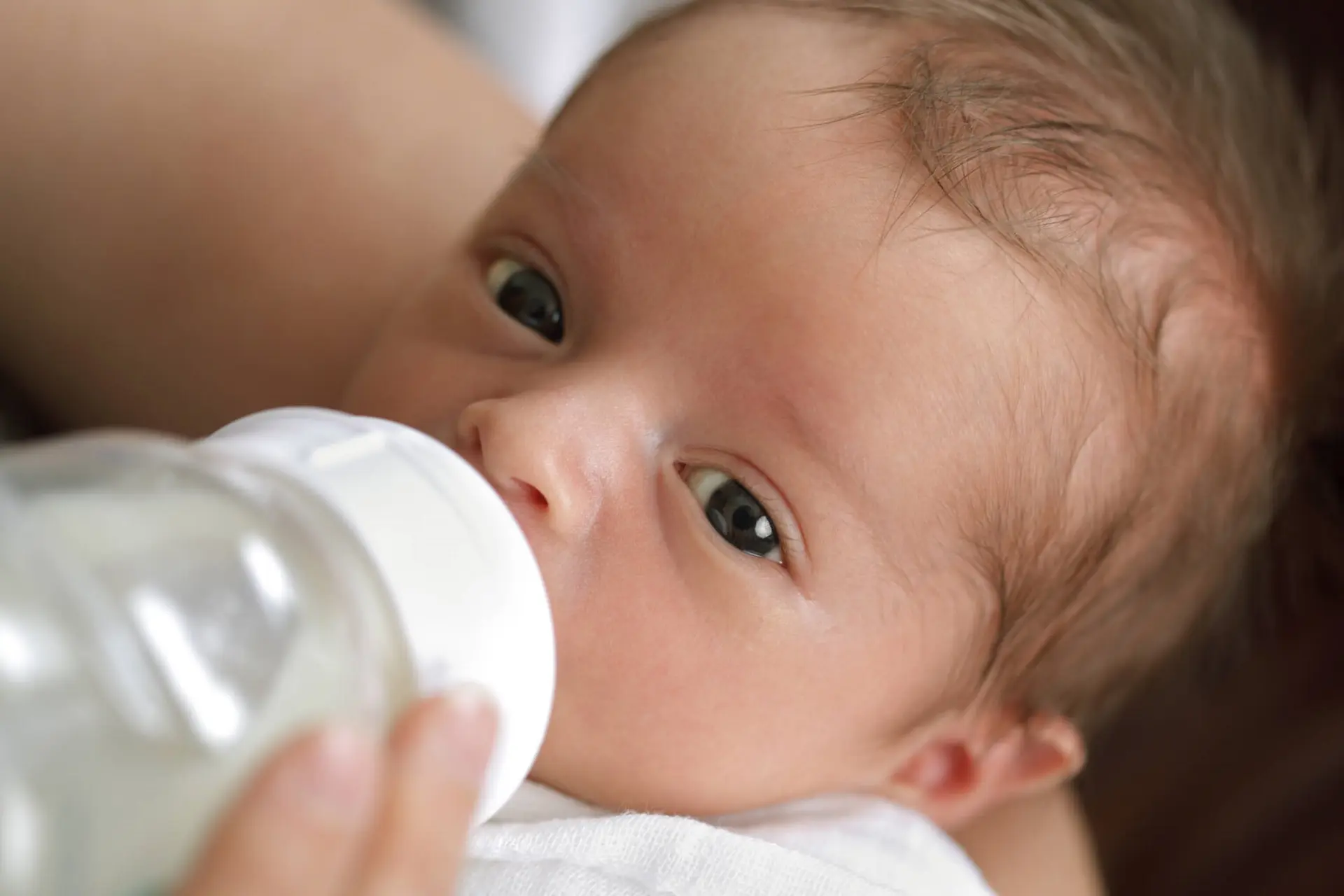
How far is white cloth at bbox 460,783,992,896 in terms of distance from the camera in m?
0.74

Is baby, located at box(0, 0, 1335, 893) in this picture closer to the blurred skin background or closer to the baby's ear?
the baby's ear

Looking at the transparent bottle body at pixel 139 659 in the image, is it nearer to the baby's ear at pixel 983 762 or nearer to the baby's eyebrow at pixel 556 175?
the baby's eyebrow at pixel 556 175

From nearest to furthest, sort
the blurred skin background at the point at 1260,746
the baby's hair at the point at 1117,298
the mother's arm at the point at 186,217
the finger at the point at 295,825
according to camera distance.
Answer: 1. the finger at the point at 295,825
2. the baby's hair at the point at 1117,298
3. the mother's arm at the point at 186,217
4. the blurred skin background at the point at 1260,746

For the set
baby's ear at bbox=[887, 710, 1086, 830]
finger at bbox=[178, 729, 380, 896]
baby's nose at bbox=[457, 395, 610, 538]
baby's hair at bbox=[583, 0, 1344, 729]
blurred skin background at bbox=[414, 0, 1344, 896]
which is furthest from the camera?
blurred skin background at bbox=[414, 0, 1344, 896]

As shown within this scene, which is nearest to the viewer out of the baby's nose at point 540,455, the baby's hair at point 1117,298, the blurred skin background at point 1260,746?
the baby's nose at point 540,455

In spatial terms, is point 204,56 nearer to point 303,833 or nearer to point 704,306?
point 704,306

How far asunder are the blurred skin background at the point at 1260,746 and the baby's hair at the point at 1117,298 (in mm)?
227

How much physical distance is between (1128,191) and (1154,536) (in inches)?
9.7

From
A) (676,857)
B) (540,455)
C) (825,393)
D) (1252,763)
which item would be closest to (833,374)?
(825,393)

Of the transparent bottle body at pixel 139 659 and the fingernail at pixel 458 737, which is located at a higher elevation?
the fingernail at pixel 458 737

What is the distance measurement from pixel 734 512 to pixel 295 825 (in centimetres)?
43

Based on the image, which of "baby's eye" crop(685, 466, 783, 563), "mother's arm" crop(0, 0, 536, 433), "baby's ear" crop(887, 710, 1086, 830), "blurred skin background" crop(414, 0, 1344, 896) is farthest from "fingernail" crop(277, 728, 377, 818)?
"blurred skin background" crop(414, 0, 1344, 896)

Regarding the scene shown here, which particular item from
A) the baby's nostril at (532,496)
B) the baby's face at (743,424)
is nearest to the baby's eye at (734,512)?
the baby's face at (743,424)

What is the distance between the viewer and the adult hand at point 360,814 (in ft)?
1.31
